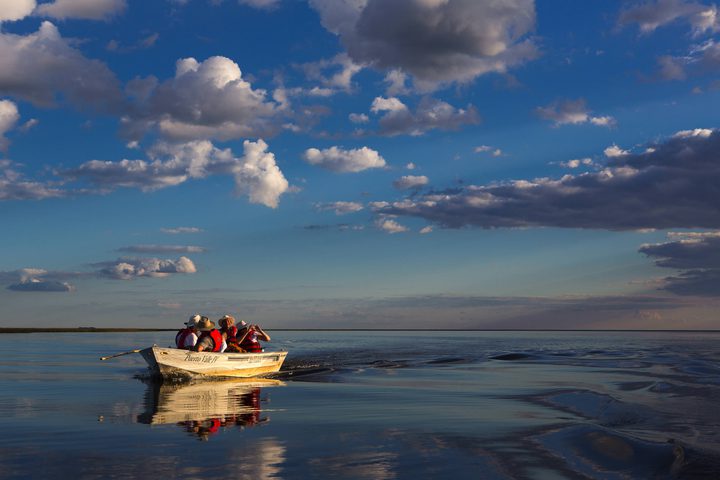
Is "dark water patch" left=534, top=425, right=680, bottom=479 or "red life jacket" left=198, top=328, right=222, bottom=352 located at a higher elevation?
"red life jacket" left=198, top=328, right=222, bottom=352

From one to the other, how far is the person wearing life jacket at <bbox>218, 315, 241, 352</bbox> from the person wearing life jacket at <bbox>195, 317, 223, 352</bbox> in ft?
5.83

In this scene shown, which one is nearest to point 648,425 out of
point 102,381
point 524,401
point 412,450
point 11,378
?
point 524,401

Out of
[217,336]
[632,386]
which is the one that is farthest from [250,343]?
[632,386]

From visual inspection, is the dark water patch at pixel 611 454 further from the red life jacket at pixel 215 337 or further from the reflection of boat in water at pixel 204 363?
the red life jacket at pixel 215 337

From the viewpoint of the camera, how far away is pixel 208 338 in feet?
104

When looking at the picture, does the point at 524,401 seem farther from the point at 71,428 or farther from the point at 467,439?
the point at 71,428

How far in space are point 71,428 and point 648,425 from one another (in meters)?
15.1

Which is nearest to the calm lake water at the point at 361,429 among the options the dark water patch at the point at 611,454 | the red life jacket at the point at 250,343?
the dark water patch at the point at 611,454

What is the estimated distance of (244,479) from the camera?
10.8 metres

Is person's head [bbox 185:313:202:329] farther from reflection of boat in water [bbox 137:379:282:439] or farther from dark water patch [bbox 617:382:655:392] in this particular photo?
dark water patch [bbox 617:382:655:392]

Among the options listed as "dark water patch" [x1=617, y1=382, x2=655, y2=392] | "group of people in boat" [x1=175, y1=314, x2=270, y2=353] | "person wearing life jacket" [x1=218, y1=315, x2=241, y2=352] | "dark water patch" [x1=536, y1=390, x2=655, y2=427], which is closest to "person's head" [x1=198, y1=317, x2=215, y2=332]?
"group of people in boat" [x1=175, y1=314, x2=270, y2=353]

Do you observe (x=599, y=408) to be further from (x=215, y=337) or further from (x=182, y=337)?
(x=182, y=337)

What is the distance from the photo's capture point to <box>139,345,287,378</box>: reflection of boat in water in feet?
96.0

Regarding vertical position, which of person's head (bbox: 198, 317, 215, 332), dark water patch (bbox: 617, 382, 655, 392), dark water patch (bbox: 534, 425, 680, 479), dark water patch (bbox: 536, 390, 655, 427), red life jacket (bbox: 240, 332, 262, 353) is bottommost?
dark water patch (bbox: 617, 382, 655, 392)
